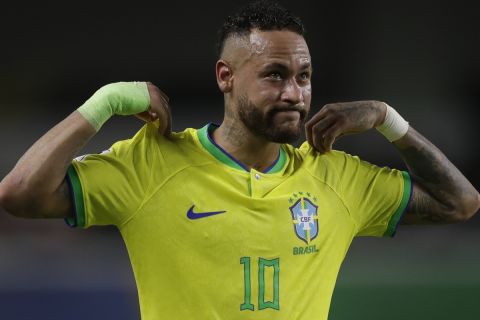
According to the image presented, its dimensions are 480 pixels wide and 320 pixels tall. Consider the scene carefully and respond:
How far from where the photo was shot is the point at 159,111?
2463 mm

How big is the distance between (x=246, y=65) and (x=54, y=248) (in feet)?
10.7

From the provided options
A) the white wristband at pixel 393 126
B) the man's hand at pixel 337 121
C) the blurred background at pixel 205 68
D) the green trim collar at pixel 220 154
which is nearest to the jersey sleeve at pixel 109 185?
the green trim collar at pixel 220 154

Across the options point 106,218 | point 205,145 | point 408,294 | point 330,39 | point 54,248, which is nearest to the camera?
point 106,218

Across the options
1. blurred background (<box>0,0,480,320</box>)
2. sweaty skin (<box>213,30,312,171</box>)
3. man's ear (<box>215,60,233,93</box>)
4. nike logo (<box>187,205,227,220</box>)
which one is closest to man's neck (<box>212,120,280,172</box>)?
sweaty skin (<box>213,30,312,171</box>)

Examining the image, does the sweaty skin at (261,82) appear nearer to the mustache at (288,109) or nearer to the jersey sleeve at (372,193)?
the mustache at (288,109)

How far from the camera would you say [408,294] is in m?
4.67

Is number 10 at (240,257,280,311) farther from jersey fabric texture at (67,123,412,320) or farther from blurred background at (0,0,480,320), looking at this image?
blurred background at (0,0,480,320)

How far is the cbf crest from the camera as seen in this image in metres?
2.53

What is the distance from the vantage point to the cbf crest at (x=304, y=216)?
2531 mm

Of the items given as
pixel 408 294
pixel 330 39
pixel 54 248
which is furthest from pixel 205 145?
pixel 330 39

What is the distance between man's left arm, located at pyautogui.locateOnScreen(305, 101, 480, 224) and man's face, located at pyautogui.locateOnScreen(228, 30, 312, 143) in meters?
0.19

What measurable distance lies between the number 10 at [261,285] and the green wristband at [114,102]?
54 cm

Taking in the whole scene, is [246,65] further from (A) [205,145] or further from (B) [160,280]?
(B) [160,280]

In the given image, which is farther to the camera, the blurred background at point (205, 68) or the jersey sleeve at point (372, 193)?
the blurred background at point (205, 68)
